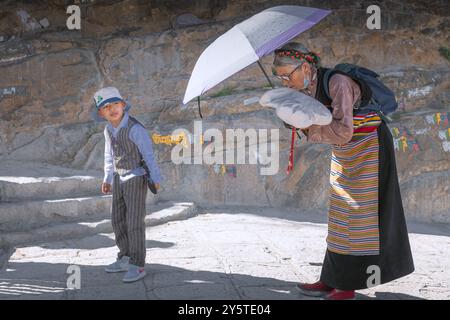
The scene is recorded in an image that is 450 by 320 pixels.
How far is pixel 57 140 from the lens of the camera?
8.34 m

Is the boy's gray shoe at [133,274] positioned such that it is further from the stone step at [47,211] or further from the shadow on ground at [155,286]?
the stone step at [47,211]

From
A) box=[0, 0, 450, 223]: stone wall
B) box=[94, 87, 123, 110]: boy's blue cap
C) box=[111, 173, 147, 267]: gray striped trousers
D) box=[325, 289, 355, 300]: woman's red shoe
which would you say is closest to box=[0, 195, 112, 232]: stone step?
box=[0, 0, 450, 223]: stone wall

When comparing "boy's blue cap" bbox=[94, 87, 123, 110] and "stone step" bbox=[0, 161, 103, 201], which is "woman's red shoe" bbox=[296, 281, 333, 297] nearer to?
"boy's blue cap" bbox=[94, 87, 123, 110]

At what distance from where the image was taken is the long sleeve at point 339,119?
2.90 m

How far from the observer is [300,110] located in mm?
2850

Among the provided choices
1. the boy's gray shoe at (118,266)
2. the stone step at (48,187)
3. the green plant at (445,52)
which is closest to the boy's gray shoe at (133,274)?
the boy's gray shoe at (118,266)

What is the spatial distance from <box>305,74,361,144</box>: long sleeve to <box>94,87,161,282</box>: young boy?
54.9 inches

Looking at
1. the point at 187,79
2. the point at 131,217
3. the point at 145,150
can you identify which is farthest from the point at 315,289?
the point at 187,79

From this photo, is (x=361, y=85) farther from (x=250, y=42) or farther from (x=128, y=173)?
(x=128, y=173)

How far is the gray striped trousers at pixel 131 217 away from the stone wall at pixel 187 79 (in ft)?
12.4

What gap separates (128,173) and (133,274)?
0.69 meters

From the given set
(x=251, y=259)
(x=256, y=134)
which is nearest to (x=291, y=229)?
(x=251, y=259)

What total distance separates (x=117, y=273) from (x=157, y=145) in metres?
4.09

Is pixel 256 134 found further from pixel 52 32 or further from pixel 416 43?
pixel 52 32
